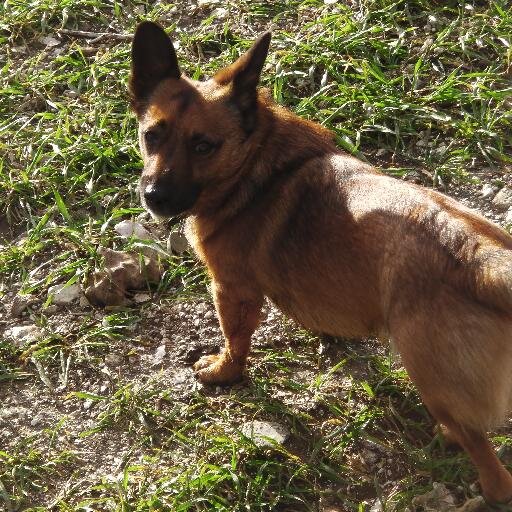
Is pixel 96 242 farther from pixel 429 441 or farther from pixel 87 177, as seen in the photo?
pixel 429 441

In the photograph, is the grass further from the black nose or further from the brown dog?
the black nose

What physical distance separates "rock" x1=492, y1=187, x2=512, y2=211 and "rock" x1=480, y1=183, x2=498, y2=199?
1.4 inches

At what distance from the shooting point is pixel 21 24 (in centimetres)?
653

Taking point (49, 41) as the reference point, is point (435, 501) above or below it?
below

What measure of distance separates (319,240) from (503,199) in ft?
6.10

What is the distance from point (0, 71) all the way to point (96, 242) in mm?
1930

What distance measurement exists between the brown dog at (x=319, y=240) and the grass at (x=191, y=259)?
42 cm

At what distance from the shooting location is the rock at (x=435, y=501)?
3.83 metres

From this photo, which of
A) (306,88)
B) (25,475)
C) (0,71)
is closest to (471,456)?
(25,475)

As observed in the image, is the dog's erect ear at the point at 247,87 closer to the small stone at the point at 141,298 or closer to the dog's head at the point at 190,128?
the dog's head at the point at 190,128

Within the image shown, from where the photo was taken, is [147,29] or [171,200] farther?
[147,29]

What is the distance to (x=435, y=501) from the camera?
3.86 meters

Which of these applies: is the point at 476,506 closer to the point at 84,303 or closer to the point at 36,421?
the point at 36,421

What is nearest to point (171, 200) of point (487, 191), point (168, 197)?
point (168, 197)
